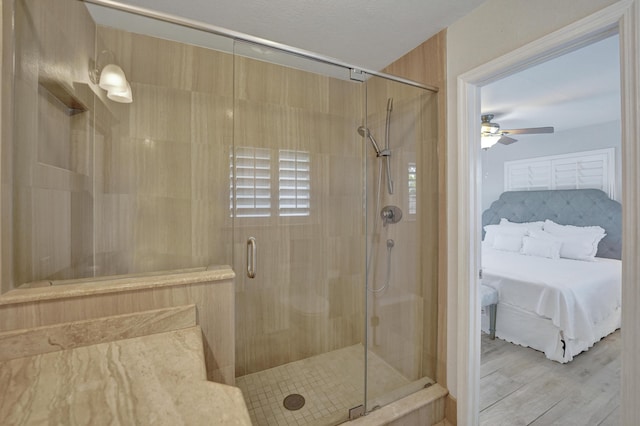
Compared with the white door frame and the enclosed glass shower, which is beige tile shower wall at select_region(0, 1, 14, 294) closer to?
the enclosed glass shower

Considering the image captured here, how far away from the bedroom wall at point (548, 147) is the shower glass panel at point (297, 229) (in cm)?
369

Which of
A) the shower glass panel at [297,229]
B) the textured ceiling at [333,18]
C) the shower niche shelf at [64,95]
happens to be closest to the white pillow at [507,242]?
the shower glass panel at [297,229]

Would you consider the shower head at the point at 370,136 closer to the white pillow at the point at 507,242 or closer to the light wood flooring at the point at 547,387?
the light wood flooring at the point at 547,387

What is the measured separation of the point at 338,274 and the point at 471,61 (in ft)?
5.63

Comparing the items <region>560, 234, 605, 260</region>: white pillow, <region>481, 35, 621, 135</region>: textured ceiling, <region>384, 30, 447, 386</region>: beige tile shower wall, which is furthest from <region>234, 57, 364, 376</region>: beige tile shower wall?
<region>560, 234, 605, 260</region>: white pillow

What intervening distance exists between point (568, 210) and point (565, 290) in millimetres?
2193

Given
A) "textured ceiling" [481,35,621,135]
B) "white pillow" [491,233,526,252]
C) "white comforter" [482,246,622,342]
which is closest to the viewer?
"textured ceiling" [481,35,621,135]

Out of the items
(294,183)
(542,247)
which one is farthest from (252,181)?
(542,247)

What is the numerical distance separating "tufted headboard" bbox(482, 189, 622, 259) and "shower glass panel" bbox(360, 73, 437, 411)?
3.22 meters

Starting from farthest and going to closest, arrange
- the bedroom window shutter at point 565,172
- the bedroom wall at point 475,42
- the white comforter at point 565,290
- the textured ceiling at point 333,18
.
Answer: the bedroom window shutter at point 565,172, the white comforter at point 565,290, the textured ceiling at point 333,18, the bedroom wall at point 475,42

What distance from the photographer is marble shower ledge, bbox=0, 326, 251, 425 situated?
2.07 ft

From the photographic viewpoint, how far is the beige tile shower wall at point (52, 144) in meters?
0.99

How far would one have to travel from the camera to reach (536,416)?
1.75m

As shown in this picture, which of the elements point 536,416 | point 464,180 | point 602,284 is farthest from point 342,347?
point 602,284
